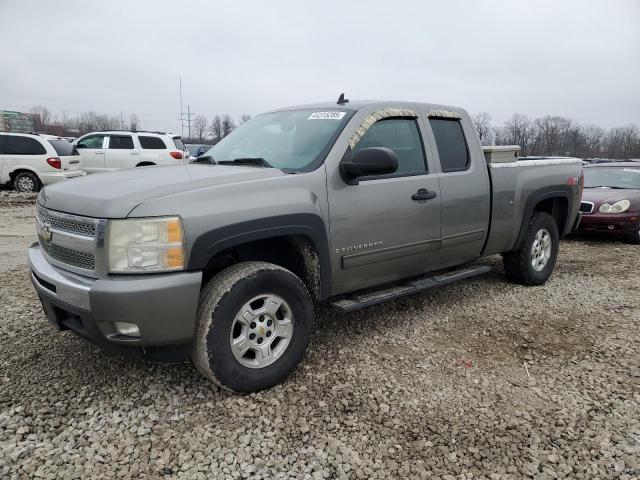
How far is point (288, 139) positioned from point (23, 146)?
466 inches

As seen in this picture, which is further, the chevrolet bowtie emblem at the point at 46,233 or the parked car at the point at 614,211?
the parked car at the point at 614,211

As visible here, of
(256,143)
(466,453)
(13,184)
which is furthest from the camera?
(13,184)

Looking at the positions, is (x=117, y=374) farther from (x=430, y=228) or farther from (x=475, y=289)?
(x=475, y=289)

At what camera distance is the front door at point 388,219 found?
3408 mm

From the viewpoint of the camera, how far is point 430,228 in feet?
13.0

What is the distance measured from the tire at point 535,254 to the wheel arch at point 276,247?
8.94 ft

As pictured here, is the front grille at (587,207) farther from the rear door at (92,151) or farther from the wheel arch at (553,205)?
the rear door at (92,151)

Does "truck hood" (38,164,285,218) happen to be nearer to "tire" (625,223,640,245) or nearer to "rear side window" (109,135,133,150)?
"tire" (625,223,640,245)

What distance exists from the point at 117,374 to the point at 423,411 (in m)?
1.99

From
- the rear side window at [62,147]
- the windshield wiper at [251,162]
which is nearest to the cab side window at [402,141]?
the windshield wiper at [251,162]

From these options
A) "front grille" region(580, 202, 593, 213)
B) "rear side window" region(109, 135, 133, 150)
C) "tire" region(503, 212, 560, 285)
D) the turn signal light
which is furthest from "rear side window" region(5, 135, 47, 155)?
"front grille" region(580, 202, 593, 213)

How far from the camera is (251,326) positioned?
300 cm

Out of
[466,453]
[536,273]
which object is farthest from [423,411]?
[536,273]

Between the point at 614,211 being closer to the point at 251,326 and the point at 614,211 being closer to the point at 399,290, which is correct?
the point at 399,290
